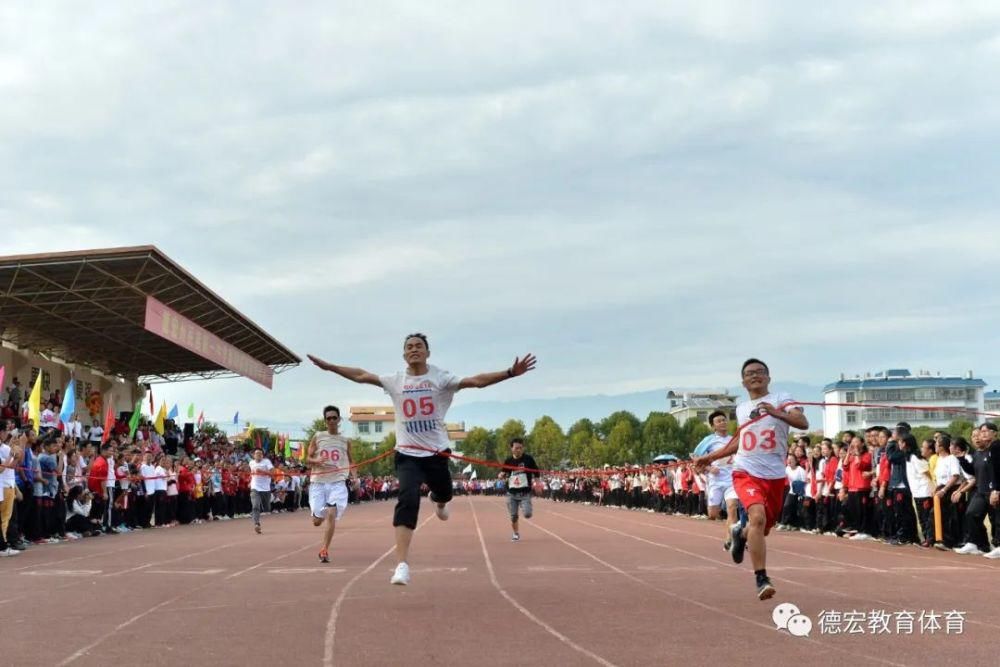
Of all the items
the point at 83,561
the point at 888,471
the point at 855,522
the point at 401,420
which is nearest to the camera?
the point at 401,420

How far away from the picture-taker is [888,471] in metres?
19.8

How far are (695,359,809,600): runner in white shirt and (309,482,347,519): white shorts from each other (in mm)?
7568

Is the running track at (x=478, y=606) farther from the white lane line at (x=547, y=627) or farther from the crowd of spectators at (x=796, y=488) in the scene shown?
the crowd of spectators at (x=796, y=488)

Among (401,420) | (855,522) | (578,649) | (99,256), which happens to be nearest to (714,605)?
(578,649)

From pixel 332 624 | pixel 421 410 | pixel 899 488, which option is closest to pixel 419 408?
pixel 421 410

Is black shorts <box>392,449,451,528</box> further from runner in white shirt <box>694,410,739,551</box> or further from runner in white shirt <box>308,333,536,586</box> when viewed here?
runner in white shirt <box>694,410,739,551</box>

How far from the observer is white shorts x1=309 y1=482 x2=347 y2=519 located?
15664mm

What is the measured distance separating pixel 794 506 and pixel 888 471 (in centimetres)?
650

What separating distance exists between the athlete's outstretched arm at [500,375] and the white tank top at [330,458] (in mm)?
5971

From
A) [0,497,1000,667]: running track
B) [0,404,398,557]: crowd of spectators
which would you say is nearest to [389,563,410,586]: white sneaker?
[0,497,1000,667]: running track

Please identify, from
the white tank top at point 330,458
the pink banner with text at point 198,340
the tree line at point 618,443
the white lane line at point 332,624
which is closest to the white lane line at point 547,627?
the white lane line at point 332,624

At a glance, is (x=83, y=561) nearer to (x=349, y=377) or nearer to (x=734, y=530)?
(x=349, y=377)

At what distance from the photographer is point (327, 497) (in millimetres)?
15781

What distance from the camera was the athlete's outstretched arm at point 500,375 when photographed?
9.57 metres
